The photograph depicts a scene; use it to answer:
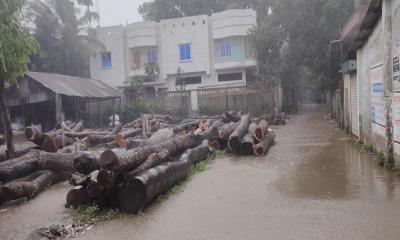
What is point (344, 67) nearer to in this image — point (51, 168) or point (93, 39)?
point (51, 168)

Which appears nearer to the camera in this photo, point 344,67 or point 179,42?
point 344,67

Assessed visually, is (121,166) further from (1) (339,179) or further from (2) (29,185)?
(1) (339,179)

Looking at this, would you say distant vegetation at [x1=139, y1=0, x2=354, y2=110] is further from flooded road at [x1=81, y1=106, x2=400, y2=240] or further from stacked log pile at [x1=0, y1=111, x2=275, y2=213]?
flooded road at [x1=81, y1=106, x2=400, y2=240]

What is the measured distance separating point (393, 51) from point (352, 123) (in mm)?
7360

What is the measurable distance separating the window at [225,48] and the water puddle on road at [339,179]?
2129 cm

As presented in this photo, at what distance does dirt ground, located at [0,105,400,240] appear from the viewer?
546 centimetres

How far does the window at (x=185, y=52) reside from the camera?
3241 centimetres

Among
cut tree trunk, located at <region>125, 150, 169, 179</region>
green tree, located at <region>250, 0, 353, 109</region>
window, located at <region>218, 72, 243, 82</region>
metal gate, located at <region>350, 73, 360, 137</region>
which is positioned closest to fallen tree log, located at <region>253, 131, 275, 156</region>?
metal gate, located at <region>350, 73, 360, 137</region>

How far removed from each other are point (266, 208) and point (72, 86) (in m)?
18.7

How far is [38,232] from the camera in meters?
6.12

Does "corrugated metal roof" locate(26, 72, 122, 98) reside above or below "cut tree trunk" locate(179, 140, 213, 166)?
above

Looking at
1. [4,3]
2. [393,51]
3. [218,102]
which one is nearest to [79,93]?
[218,102]

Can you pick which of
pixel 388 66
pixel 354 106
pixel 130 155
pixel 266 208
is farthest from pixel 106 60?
pixel 266 208

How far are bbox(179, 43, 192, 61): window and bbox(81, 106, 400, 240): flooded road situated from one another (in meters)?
22.9
